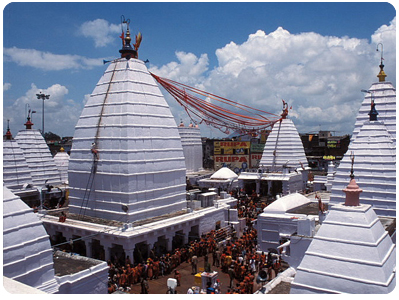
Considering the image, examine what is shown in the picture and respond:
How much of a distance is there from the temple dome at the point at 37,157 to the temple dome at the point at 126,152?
11306 mm

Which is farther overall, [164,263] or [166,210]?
[166,210]

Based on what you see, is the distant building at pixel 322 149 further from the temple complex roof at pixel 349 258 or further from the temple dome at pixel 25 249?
the temple dome at pixel 25 249

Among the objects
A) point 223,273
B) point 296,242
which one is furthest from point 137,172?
point 296,242

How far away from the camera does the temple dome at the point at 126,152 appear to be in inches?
742

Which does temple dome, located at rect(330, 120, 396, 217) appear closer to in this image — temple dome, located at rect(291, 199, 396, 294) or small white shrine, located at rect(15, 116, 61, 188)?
temple dome, located at rect(291, 199, 396, 294)

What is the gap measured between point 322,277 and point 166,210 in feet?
41.3

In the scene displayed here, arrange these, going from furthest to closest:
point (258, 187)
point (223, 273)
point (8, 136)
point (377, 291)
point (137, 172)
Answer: point (258, 187) → point (8, 136) → point (137, 172) → point (223, 273) → point (377, 291)

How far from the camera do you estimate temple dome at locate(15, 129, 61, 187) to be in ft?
99.6

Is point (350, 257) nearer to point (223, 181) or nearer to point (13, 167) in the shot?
point (13, 167)

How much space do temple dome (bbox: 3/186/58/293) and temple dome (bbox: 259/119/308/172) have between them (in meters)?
24.9

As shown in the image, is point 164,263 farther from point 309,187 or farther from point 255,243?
point 309,187

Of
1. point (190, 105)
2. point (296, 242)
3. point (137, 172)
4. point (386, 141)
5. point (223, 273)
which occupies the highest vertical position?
point (190, 105)

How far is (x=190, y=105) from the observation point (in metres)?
23.6

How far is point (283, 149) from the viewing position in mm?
34062
